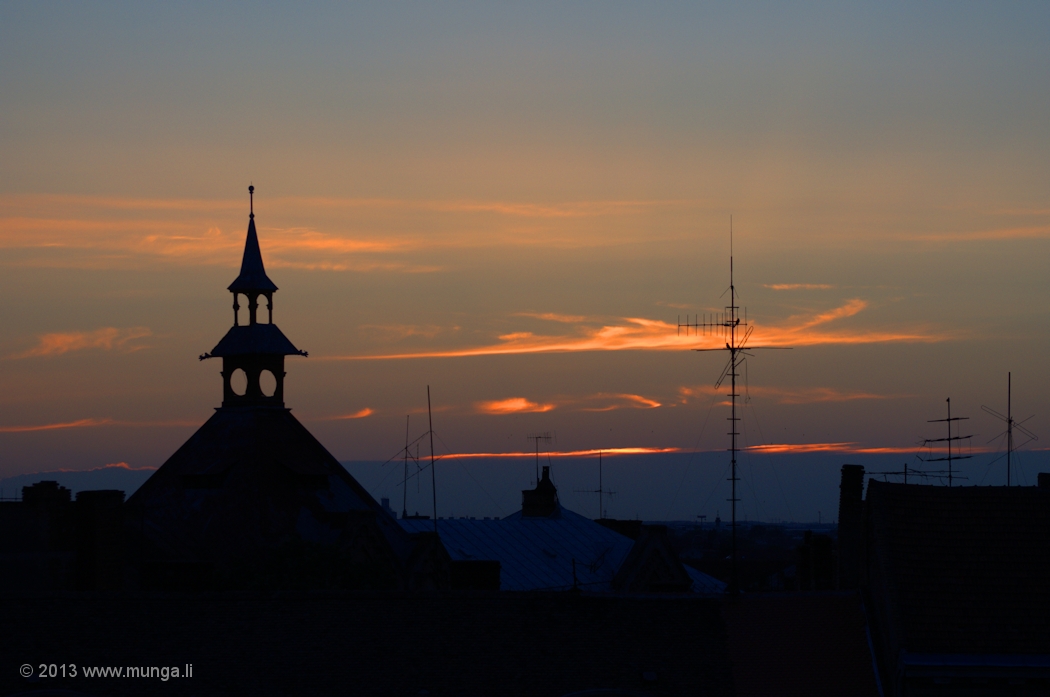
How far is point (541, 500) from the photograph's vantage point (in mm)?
101875

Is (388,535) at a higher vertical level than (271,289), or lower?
lower

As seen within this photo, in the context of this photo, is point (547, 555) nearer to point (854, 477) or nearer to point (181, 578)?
point (181, 578)

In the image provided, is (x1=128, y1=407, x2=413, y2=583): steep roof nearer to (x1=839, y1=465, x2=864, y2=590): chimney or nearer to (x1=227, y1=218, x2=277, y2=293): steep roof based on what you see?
(x1=227, y1=218, x2=277, y2=293): steep roof

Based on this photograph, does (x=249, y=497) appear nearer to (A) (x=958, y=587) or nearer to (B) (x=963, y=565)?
(B) (x=963, y=565)

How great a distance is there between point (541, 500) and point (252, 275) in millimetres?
34447

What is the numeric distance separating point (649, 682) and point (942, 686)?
339 inches

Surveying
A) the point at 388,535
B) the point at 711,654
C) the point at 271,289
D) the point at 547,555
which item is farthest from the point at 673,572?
the point at 711,654

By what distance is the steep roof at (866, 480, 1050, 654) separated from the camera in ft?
137

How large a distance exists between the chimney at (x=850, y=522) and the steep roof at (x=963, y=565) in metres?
3.49

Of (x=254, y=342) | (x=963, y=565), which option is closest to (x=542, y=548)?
(x=254, y=342)

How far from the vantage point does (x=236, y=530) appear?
6669cm

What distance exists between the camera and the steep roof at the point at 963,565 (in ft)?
137

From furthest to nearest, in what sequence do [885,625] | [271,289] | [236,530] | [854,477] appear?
[271,289]
[236,530]
[854,477]
[885,625]

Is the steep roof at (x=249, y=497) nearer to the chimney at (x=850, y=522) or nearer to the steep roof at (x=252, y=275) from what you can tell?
the steep roof at (x=252, y=275)
